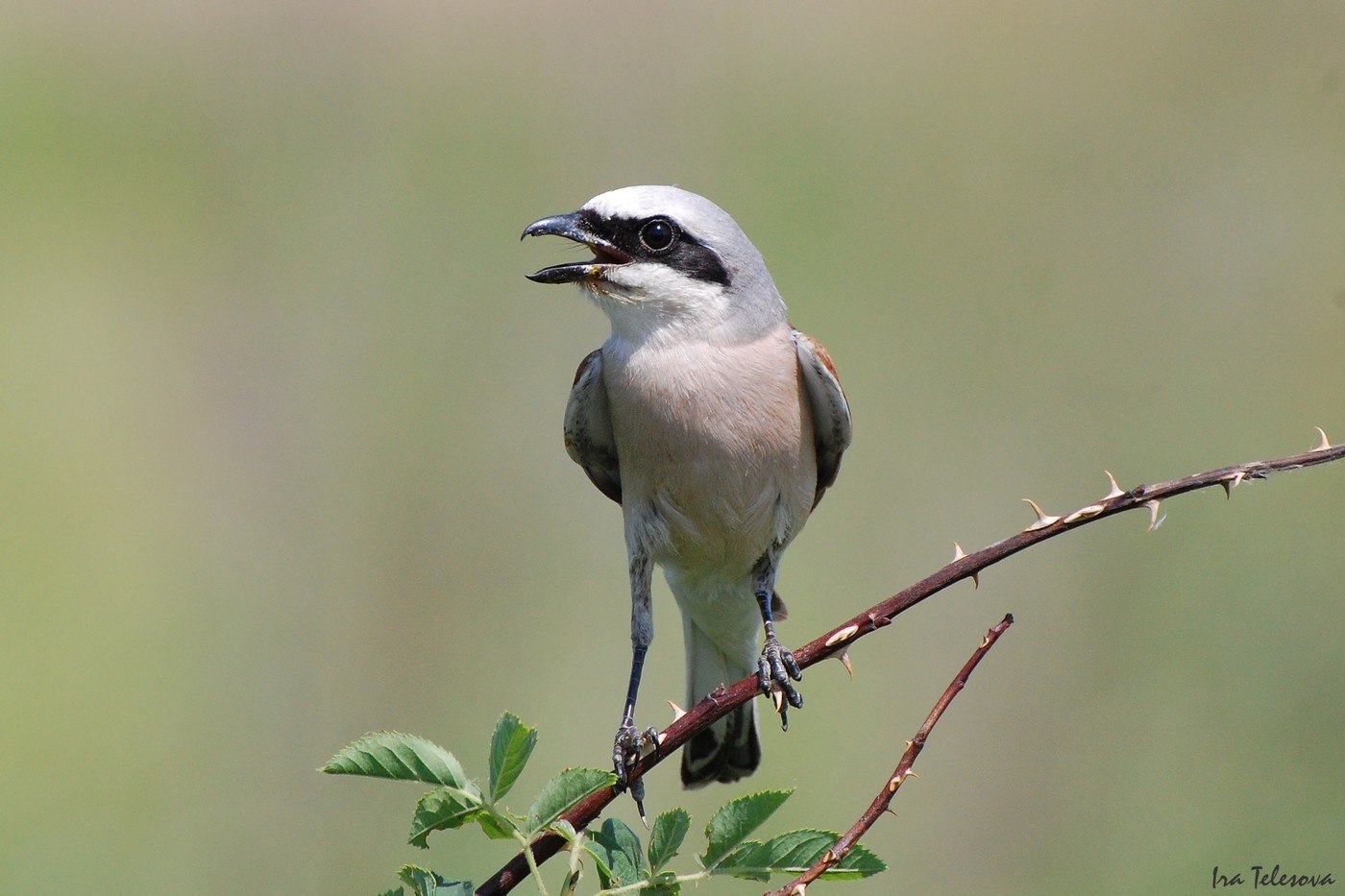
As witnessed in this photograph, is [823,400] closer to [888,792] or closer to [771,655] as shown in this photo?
[771,655]

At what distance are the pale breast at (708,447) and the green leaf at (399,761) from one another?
4.99ft

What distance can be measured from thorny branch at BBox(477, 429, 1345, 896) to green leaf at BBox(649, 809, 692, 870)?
71 millimetres

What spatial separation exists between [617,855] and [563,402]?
3.35 metres

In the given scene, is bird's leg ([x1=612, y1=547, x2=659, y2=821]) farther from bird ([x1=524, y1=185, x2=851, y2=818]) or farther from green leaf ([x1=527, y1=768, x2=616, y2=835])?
green leaf ([x1=527, y1=768, x2=616, y2=835])

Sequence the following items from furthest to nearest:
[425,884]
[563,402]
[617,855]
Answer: [563,402] → [617,855] → [425,884]

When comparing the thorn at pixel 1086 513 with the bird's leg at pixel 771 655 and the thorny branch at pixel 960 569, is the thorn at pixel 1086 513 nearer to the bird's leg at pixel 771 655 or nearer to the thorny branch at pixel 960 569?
the thorny branch at pixel 960 569

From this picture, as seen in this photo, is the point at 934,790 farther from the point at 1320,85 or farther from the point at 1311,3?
the point at 1311,3

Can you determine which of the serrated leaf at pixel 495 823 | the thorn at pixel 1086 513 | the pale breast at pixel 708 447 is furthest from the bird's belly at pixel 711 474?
the serrated leaf at pixel 495 823

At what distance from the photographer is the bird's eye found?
8.85 ft

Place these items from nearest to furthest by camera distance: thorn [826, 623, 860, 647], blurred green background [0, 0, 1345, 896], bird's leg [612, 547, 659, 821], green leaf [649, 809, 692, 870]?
green leaf [649, 809, 692, 870]
thorn [826, 623, 860, 647]
bird's leg [612, 547, 659, 821]
blurred green background [0, 0, 1345, 896]

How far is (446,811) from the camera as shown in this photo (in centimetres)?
129

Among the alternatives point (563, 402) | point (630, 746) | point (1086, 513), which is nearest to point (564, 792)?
point (1086, 513)

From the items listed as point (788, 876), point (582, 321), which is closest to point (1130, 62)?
point (582, 321)

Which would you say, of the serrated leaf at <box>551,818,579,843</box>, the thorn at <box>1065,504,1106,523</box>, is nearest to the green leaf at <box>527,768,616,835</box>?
the serrated leaf at <box>551,818,579,843</box>
